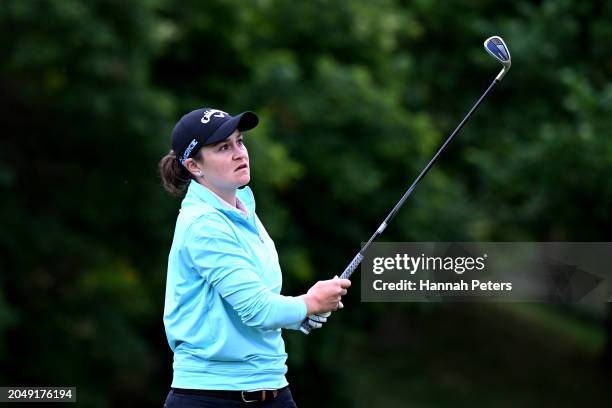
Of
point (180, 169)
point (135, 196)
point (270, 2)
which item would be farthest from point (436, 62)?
point (180, 169)

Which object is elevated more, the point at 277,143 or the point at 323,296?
the point at 277,143

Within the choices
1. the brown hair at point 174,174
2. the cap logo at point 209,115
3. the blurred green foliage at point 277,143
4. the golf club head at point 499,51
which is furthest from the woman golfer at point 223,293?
the blurred green foliage at point 277,143

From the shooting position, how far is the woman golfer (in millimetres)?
3598

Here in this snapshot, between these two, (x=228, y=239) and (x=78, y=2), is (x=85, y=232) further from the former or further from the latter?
(x=228, y=239)

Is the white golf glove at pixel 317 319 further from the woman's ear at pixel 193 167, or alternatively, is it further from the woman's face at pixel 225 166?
the woman's ear at pixel 193 167

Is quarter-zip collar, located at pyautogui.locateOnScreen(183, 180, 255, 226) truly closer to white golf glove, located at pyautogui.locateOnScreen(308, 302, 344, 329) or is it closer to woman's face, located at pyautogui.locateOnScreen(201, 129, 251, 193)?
woman's face, located at pyautogui.locateOnScreen(201, 129, 251, 193)

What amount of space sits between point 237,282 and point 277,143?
13.3 m

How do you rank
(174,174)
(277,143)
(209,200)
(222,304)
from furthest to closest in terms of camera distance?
(277,143) → (174,174) → (209,200) → (222,304)

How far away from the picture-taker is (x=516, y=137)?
1647 centimetres

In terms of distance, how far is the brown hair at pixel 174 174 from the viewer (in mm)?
4012

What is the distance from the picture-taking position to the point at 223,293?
11.8 feet

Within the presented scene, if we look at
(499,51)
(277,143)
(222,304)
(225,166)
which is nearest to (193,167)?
(225,166)

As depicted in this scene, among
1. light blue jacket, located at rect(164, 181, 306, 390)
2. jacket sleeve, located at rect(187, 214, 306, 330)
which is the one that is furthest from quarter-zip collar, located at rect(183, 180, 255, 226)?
jacket sleeve, located at rect(187, 214, 306, 330)

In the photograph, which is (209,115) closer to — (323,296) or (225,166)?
(225,166)
